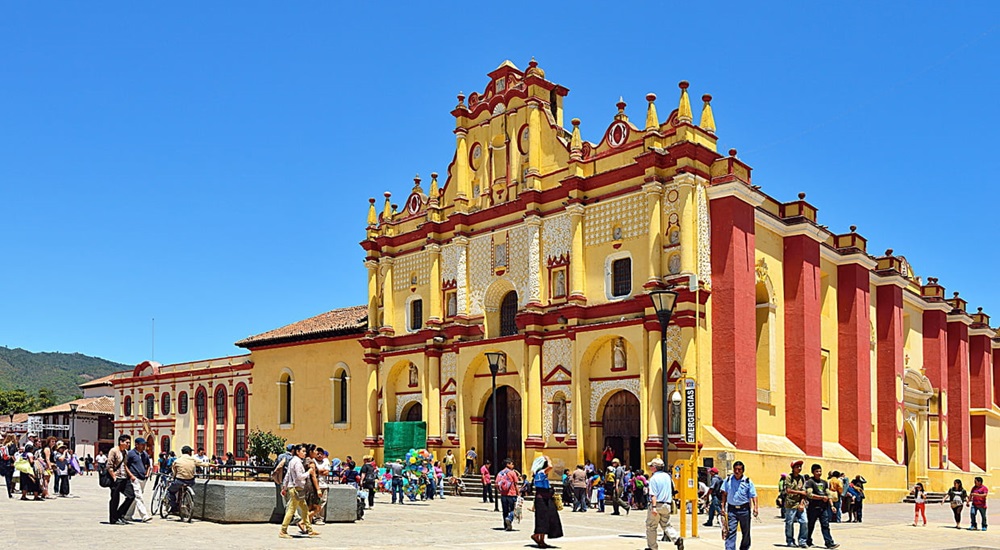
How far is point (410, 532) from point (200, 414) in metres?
38.0

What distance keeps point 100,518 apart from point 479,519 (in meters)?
8.46

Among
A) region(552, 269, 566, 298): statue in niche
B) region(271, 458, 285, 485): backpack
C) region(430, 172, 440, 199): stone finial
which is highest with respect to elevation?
region(430, 172, 440, 199): stone finial

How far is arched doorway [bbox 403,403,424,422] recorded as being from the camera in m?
40.2

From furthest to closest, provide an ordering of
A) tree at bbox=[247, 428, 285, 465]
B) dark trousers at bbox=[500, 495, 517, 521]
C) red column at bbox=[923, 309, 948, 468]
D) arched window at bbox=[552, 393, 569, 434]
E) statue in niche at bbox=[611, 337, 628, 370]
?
1. red column at bbox=[923, 309, 948, 468]
2. tree at bbox=[247, 428, 285, 465]
3. arched window at bbox=[552, 393, 569, 434]
4. statue in niche at bbox=[611, 337, 628, 370]
5. dark trousers at bbox=[500, 495, 517, 521]

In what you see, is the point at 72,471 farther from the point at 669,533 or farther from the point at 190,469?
the point at 669,533

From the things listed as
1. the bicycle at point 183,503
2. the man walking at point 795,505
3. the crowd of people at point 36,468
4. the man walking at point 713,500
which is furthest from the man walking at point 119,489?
the man walking at point 713,500

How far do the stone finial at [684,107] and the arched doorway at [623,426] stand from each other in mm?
8625

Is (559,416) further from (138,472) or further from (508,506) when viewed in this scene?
(138,472)

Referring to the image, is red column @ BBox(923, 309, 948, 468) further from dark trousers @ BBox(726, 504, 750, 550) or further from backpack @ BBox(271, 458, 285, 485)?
backpack @ BBox(271, 458, 285, 485)

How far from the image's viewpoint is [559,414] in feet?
110

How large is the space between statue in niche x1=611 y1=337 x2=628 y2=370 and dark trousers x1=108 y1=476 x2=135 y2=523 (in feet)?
56.8

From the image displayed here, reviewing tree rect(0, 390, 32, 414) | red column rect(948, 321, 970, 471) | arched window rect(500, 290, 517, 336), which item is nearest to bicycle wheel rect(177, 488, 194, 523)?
arched window rect(500, 290, 517, 336)

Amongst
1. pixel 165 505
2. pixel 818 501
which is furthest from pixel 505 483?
pixel 165 505

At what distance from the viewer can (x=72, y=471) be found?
1105 inches
